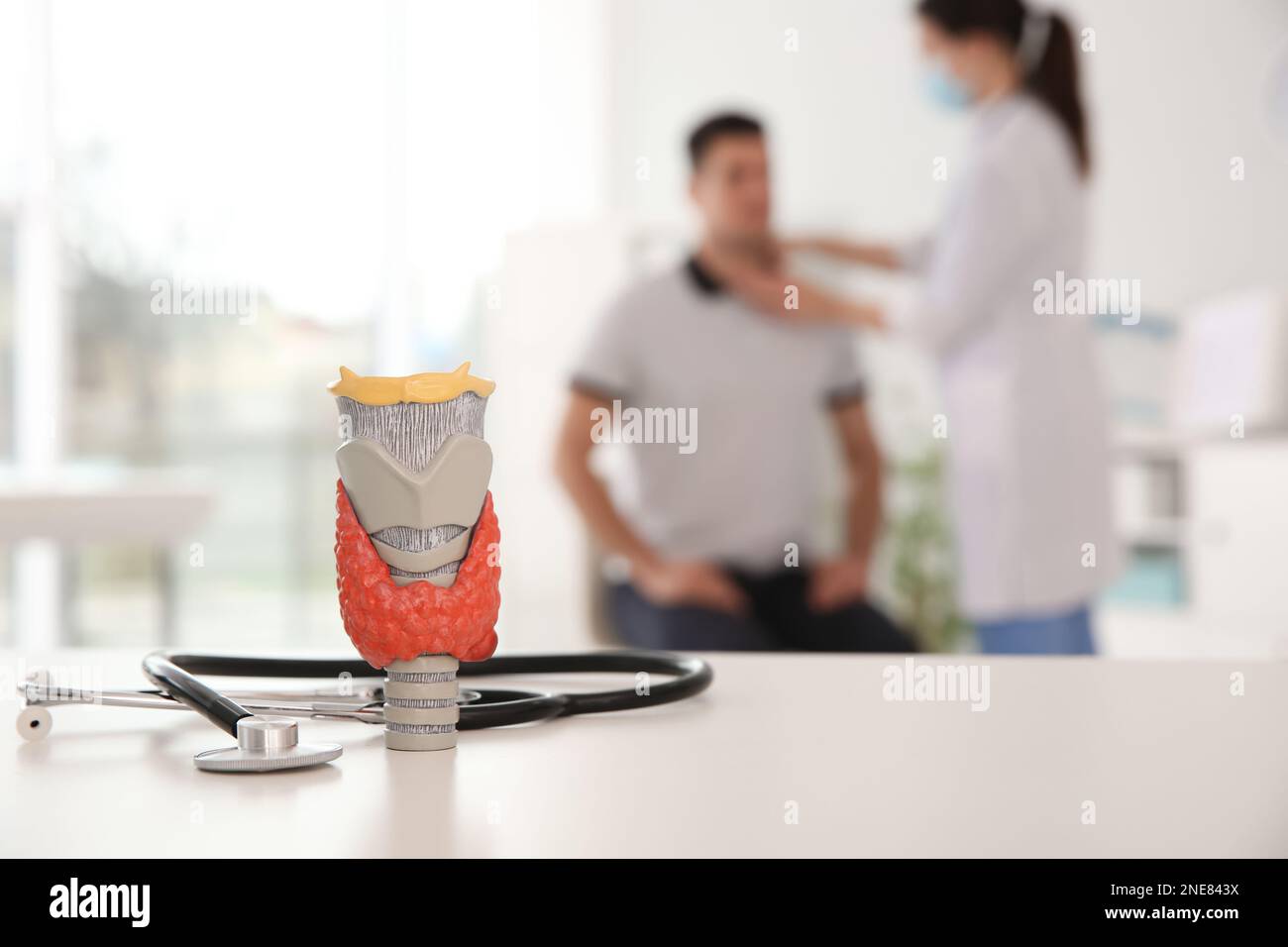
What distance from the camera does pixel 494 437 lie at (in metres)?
3.66

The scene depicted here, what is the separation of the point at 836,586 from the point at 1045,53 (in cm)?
91

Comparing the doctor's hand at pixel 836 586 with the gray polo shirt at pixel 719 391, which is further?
the gray polo shirt at pixel 719 391

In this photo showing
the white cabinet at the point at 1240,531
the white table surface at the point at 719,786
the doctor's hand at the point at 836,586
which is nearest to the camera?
the white table surface at the point at 719,786

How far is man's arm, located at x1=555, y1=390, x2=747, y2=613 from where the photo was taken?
6.60ft

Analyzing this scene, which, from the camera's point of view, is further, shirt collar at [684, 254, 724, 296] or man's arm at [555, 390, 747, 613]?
shirt collar at [684, 254, 724, 296]

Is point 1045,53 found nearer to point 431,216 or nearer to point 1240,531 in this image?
point 1240,531

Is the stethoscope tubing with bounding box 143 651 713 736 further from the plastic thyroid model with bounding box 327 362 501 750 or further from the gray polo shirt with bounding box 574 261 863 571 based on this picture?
the gray polo shirt with bounding box 574 261 863 571

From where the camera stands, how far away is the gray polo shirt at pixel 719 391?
6.97ft

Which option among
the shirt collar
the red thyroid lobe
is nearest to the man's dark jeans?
the shirt collar

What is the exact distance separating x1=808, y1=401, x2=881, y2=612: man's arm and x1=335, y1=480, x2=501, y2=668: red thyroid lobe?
1.55 meters

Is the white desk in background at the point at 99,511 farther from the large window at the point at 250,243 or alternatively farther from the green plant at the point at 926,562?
the green plant at the point at 926,562

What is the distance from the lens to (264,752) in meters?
0.47

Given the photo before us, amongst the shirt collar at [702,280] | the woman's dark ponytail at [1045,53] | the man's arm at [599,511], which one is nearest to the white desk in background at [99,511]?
the man's arm at [599,511]

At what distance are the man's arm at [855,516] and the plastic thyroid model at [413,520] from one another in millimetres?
1557
